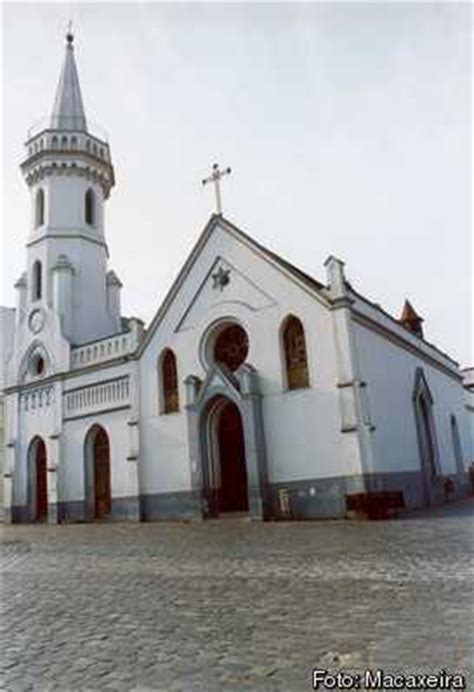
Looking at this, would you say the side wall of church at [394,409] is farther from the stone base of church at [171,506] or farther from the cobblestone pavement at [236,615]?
the cobblestone pavement at [236,615]

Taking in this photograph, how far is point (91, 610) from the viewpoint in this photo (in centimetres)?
714

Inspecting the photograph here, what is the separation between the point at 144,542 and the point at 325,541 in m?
5.05

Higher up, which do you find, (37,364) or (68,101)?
(68,101)

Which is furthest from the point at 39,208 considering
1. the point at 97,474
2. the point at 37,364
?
the point at 97,474

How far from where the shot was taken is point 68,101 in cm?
3697

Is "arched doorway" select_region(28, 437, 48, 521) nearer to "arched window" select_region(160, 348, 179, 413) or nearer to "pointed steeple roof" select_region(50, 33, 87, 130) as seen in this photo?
"arched window" select_region(160, 348, 179, 413)

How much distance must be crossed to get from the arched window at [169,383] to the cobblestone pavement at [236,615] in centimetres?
1325

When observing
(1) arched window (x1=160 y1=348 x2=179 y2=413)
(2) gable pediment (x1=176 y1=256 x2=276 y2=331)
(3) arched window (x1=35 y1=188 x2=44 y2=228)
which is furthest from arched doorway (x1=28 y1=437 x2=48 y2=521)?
(3) arched window (x1=35 y1=188 x2=44 y2=228)

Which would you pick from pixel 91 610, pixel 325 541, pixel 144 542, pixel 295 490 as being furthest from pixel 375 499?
pixel 91 610

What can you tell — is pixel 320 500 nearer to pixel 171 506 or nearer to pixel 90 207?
pixel 171 506

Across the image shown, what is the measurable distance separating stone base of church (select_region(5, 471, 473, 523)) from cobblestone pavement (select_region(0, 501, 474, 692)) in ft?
23.0

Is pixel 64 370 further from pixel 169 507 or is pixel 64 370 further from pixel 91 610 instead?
pixel 91 610

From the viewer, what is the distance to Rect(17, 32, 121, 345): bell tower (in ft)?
108

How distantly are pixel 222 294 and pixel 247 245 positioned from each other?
233cm
